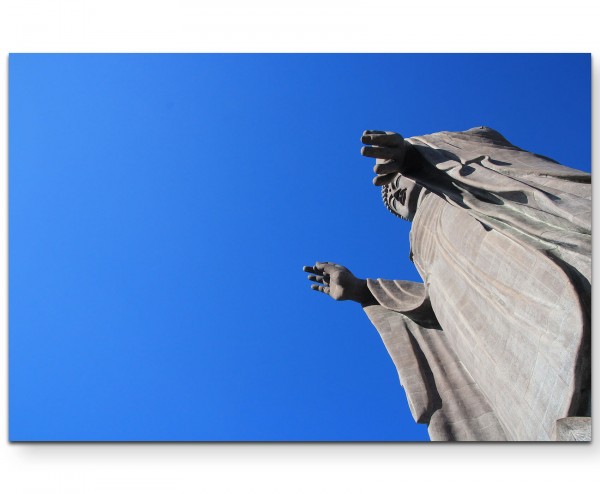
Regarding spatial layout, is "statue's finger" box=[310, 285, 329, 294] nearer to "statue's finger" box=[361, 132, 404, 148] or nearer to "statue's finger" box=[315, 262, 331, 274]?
"statue's finger" box=[315, 262, 331, 274]

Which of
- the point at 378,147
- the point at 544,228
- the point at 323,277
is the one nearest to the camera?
the point at 544,228

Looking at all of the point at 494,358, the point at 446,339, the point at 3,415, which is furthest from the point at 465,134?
the point at 3,415

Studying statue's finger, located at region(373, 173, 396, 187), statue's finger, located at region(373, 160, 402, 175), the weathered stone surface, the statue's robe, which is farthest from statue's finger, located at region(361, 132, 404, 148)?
the weathered stone surface

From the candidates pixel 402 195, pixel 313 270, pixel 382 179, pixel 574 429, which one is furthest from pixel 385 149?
pixel 574 429

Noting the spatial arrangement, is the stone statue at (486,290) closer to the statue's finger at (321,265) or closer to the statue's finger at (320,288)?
the statue's finger at (321,265)

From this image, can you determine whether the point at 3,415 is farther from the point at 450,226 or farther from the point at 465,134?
the point at 465,134

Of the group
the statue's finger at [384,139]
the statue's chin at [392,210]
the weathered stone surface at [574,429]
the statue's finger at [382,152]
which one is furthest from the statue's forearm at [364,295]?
the weathered stone surface at [574,429]
